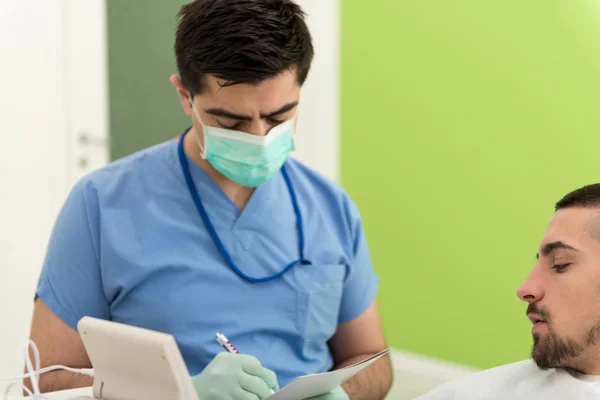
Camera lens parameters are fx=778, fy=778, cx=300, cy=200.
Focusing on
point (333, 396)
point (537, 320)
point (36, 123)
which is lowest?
point (333, 396)

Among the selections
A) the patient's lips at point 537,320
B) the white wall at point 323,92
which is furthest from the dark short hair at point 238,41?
the white wall at point 323,92

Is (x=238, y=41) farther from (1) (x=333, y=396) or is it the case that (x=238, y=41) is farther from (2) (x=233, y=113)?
(1) (x=333, y=396)

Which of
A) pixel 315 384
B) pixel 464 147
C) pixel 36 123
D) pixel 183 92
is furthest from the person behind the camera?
pixel 36 123

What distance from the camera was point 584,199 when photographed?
1.28 m

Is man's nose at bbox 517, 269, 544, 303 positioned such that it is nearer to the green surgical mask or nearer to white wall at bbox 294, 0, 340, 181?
the green surgical mask

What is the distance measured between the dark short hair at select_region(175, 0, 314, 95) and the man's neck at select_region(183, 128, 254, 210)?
0.13 m

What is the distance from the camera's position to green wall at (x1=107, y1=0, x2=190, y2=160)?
3086 mm

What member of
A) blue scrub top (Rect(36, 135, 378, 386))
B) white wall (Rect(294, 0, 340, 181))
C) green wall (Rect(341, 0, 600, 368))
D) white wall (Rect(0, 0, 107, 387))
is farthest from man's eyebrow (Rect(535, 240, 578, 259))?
white wall (Rect(0, 0, 107, 387))

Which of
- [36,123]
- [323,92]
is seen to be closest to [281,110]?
[36,123]

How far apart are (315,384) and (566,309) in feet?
1.39

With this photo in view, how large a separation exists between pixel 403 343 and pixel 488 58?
1.08 meters

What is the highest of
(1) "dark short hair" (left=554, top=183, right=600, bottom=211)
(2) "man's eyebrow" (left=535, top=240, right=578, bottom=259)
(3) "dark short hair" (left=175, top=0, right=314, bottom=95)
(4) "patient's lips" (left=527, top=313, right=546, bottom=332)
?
(3) "dark short hair" (left=175, top=0, right=314, bottom=95)

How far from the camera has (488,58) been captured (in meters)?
2.47

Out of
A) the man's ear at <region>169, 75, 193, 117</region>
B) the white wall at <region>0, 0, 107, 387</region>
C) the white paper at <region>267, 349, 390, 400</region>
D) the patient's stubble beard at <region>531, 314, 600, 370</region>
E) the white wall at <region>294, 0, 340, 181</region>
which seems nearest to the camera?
the white paper at <region>267, 349, 390, 400</region>
